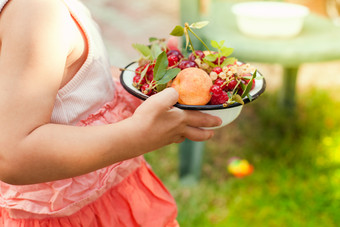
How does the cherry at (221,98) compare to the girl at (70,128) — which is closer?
the girl at (70,128)

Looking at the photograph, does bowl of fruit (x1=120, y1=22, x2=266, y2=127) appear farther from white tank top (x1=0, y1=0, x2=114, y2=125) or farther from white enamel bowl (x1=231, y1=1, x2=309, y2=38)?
white enamel bowl (x1=231, y1=1, x2=309, y2=38)

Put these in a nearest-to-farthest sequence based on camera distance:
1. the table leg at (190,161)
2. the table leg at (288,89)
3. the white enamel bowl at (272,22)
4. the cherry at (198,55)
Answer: the cherry at (198,55) → the white enamel bowl at (272,22) → the table leg at (190,161) → the table leg at (288,89)

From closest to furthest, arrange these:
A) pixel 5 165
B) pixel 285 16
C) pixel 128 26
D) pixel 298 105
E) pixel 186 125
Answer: pixel 5 165, pixel 186 125, pixel 285 16, pixel 298 105, pixel 128 26

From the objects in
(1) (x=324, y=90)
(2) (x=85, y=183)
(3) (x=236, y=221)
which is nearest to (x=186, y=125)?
(2) (x=85, y=183)

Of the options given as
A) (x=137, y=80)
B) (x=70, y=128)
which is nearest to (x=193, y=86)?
(x=137, y=80)

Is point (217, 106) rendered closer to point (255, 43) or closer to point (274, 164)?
point (255, 43)

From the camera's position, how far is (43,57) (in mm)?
630

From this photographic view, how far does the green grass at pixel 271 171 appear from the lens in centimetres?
187

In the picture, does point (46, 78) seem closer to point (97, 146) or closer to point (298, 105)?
point (97, 146)

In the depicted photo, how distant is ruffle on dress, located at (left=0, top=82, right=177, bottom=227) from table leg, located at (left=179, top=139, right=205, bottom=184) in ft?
3.48

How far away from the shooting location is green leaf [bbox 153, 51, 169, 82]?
0.77m

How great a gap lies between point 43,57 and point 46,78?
0.03 metres

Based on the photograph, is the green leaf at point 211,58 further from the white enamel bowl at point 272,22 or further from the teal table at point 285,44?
the white enamel bowl at point 272,22

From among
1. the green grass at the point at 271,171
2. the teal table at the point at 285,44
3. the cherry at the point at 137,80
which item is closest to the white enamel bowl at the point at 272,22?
the teal table at the point at 285,44
